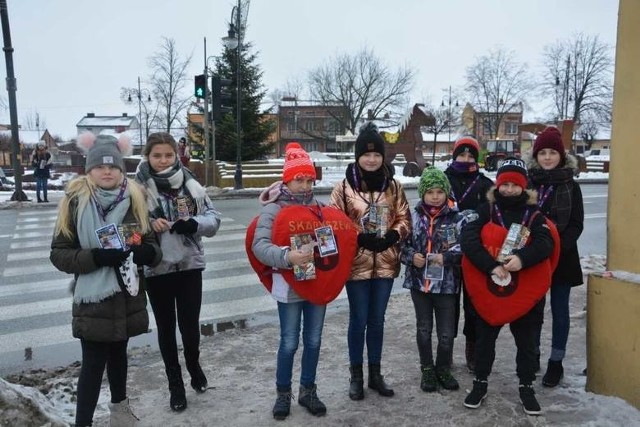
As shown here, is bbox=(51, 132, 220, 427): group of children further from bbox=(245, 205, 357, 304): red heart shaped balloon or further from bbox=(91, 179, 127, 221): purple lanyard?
bbox=(245, 205, 357, 304): red heart shaped balloon

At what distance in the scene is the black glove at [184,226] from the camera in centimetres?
346

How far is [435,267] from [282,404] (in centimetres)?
136

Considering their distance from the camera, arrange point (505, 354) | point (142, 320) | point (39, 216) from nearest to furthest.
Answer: point (142, 320)
point (505, 354)
point (39, 216)

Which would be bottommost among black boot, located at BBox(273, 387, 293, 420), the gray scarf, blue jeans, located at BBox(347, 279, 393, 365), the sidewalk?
the sidewalk

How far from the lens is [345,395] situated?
3812mm

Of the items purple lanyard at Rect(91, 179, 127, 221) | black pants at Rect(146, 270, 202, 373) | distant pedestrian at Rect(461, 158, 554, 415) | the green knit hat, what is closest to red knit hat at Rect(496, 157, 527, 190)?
distant pedestrian at Rect(461, 158, 554, 415)

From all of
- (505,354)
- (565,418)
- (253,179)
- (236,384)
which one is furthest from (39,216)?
(565,418)

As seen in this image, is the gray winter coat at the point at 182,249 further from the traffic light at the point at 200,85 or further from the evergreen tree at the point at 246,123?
the evergreen tree at the point at 246,123

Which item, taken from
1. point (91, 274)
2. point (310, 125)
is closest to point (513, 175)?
point (91, 274)

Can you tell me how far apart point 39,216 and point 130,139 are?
12.2 meters

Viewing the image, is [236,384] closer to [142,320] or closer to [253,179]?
[142,320]

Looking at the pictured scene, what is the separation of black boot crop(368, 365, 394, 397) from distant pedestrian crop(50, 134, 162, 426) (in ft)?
5.30

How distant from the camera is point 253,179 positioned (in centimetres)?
2206

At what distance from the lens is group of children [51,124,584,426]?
308 cm
